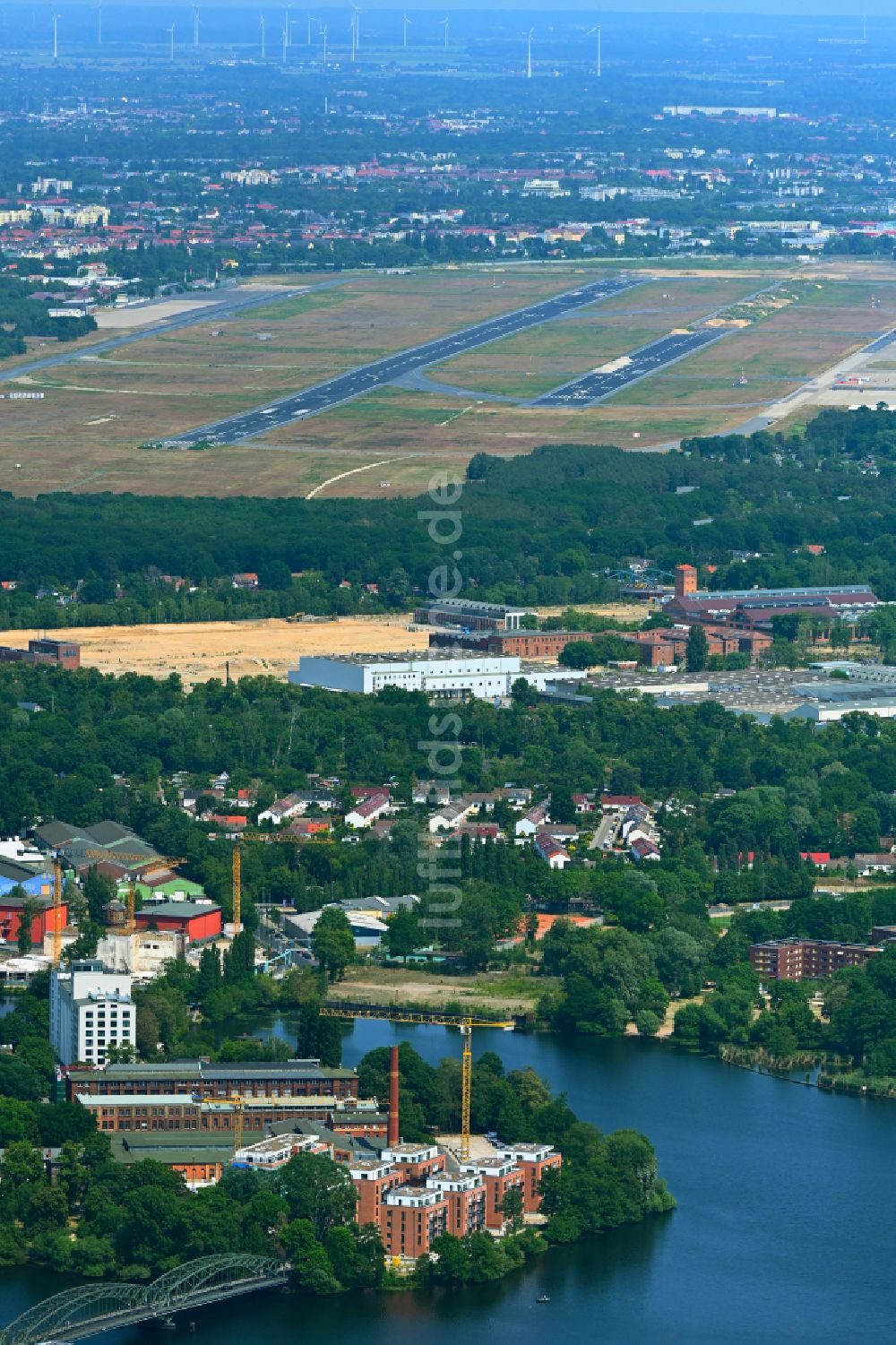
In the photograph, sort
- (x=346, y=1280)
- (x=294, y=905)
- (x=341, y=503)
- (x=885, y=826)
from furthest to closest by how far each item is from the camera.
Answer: (x=341, y=503)
(x=885, y=826)
(x=294, y=905)
(x=346, y=1280)

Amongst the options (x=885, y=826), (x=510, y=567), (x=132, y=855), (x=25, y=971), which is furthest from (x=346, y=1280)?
(x=510, y=567)

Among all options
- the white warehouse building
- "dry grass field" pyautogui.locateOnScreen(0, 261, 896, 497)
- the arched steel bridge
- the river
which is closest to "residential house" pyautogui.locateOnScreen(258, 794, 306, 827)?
the white warehouse building

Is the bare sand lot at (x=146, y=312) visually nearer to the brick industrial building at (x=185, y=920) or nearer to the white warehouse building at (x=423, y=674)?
the white warehouse building at (x=423, y=674)

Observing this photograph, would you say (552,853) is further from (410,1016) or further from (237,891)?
(410,1016)

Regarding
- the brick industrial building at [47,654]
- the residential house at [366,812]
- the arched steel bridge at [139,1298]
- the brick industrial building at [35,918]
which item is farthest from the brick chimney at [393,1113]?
the brick industrial building at [47,654]

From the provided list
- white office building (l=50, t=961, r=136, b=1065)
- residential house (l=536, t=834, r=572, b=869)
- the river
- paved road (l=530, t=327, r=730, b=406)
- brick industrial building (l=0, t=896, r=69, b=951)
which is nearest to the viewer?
the river

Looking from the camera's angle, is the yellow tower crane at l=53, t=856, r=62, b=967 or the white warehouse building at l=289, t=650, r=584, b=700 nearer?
the yellow tower crane at l=53, t=856, r=62, b=967

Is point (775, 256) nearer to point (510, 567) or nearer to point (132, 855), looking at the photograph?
point (510, 567)

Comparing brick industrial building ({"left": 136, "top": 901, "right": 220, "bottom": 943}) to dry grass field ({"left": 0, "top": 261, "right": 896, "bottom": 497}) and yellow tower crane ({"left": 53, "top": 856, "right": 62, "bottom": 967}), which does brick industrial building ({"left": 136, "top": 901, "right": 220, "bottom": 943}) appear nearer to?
yellow tower crane ({"left": 53, "top": 856, "right": 62, "bottom": 967})
